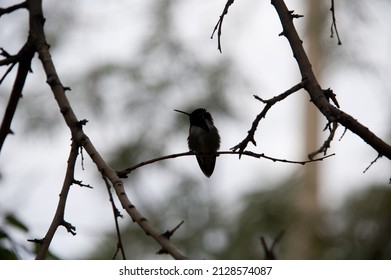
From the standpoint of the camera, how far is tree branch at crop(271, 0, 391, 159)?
1.63 m

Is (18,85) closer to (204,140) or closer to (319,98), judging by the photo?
(204,140)

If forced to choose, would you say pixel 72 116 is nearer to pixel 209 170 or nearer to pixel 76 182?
pixel 76 182

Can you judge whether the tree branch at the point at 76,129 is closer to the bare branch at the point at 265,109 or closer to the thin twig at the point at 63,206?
the thin twig at the point at 63,206

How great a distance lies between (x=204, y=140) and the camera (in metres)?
2.18

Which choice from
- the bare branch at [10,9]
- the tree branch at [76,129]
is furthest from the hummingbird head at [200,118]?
the bare branch at [10,9]

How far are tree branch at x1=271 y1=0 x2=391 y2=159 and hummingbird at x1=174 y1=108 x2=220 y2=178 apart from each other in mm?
447

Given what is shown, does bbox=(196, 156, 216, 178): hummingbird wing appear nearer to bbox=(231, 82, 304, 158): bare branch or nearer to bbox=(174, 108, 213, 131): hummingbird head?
bbox=(174, 108, 213, 131): hummingbird head

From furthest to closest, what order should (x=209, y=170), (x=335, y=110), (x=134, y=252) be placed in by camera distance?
(x=134, y=252), (x=209, y=170), (x=335, y=110)

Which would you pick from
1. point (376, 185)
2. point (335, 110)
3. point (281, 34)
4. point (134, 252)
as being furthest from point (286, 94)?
point (134, 252)

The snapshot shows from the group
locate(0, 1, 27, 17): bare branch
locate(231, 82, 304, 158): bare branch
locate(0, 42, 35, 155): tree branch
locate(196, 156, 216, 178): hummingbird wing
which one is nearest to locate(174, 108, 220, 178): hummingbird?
locate(196, 156, 216, 178): hummingbird wing

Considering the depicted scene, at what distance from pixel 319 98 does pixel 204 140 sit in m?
0.57
